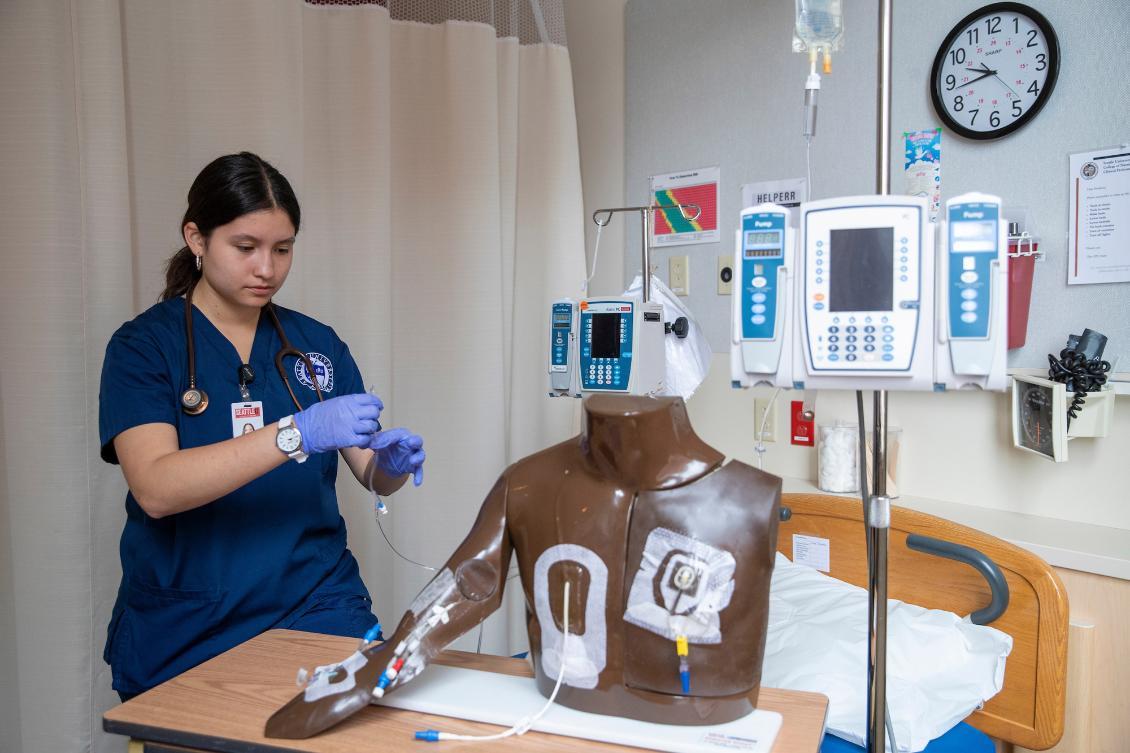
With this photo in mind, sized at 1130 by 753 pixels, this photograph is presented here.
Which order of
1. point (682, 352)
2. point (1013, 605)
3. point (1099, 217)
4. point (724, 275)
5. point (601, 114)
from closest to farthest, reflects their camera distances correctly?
point (1013, 605) < point (1099, 217) < point (682, 352) < point (724, 275) < point (601, 114)

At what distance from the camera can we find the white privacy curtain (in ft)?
5.27

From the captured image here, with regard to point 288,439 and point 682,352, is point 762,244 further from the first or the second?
point 682,352

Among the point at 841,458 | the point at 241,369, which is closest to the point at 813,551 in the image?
the point at 841,458

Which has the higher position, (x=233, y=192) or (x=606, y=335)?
(x=233, y=192)

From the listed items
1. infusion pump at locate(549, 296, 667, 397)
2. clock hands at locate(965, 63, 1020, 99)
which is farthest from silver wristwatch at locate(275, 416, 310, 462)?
clock hands at locate(965, 63, 1020, 99)

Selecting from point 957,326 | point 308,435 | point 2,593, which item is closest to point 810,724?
point 957,326

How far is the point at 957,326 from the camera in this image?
3.08ft

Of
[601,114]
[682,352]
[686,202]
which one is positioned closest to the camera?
[682,352]

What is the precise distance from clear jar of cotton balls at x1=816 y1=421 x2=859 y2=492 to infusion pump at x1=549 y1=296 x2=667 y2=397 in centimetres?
48

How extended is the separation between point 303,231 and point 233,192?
2.39 feet

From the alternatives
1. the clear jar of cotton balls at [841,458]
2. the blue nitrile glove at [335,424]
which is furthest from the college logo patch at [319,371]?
the clear jar of cotton balls at [841,458]

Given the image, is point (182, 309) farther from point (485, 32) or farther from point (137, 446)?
point (485, 32)

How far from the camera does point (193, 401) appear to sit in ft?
4.68

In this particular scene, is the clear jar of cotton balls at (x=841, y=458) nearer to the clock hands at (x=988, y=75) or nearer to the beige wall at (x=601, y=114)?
the clock hands at (x=988, y=75)
